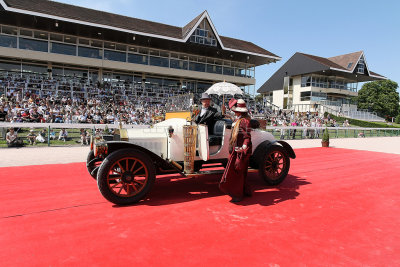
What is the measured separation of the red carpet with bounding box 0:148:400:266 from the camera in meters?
2.63

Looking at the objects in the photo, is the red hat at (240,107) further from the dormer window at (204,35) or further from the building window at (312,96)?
the building window at (312,96)

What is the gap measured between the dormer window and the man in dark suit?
81.3 ft

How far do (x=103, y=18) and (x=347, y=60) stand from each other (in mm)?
43605

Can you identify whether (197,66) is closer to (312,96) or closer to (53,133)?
(53,133)

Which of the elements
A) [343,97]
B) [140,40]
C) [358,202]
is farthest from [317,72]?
[358,202]

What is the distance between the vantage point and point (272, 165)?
5.31 metres

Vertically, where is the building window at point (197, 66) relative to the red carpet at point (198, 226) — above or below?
above

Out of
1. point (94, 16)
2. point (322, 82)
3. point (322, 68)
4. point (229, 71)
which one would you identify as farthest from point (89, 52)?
point (322, 82)

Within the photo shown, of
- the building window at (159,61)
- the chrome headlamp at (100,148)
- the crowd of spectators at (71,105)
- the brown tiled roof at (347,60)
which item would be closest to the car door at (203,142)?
the chrome headlamp at (100,148)

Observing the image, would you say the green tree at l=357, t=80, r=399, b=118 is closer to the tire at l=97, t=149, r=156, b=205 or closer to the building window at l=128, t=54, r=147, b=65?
the building window at l=128, t=54, r=147, b=65

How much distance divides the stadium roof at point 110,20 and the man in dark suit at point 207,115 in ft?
71.0

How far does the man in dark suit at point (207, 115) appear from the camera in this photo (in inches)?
184

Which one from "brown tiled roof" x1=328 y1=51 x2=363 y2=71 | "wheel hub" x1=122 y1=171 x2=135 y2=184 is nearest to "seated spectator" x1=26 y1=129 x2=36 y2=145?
"wheel hub" x1=122 y1=171 x2=135 y2=184

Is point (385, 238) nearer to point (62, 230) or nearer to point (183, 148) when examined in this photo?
A: point (183, 148)
